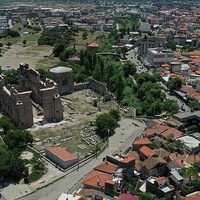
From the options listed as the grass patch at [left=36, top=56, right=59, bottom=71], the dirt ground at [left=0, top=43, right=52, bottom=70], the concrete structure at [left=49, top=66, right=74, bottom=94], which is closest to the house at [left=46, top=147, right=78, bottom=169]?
the concrete structure at [left=49, top=66, right=74, bottom=94]

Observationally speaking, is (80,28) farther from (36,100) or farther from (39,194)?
(39,194)

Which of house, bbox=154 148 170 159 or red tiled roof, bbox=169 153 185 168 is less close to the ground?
house, bbox=154 148 170 159

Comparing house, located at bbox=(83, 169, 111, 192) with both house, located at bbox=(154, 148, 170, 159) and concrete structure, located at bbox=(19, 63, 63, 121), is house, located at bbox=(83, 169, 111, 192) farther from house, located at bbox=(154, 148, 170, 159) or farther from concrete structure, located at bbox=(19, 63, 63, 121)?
concrete structure, located at bbox=(19, 63, 63, 121)

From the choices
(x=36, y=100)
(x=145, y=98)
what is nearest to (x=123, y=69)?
(x=145, y=98)

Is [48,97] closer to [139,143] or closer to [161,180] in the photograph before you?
[139,143]

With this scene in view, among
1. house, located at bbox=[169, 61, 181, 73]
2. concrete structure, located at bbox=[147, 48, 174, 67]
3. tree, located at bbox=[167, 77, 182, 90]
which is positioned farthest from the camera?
concrete structure, located at bbox=[147, 48, 174, 67]

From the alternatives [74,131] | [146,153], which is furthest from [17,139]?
[146,153]

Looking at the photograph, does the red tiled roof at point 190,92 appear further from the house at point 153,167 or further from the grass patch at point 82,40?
the grass patch at point 82,40

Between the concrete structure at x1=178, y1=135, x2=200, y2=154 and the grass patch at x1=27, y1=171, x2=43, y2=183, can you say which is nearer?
the grass patch at x1=27, y1=171, x2=43, y2=183
